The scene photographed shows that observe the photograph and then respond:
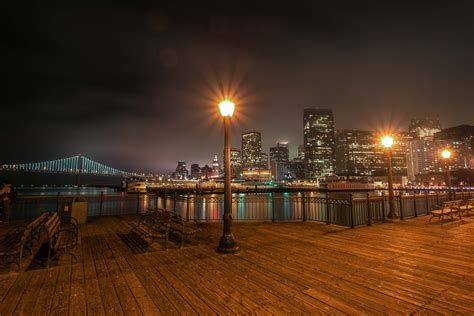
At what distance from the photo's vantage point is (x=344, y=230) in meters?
9.59

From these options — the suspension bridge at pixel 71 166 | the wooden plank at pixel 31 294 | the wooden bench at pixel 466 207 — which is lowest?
the wooden plank at pixel 31 294

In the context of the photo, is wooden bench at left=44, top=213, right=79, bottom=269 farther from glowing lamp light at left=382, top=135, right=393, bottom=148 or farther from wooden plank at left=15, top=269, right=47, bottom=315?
glowing lamp light at left=382, top=135, right=393, bottom=148

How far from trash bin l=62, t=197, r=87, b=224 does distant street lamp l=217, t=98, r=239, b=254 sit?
8.31 meters

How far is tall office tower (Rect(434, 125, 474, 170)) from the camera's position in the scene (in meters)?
152

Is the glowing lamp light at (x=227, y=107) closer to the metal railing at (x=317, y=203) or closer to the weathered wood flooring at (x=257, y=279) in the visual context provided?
the weathered wood flooring at (x=257, y=279)

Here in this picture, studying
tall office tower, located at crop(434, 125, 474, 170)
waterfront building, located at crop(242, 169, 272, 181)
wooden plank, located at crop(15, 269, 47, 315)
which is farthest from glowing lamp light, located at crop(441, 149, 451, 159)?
tall office tower, located at crop(434, 125, 474, 170)

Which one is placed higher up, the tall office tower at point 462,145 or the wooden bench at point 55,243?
the tall office tower at point 462,145

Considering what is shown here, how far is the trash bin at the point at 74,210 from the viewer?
11305 millimetres

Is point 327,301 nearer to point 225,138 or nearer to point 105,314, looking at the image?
point 105,314

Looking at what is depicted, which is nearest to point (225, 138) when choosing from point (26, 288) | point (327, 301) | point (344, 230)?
point (327, 301)

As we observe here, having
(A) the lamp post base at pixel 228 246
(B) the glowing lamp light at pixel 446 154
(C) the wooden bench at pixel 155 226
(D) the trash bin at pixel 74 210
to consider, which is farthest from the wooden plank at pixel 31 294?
(B) the glowing lamp light at pixel 446 154

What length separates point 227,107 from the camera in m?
7.17

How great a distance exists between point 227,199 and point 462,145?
213 meters

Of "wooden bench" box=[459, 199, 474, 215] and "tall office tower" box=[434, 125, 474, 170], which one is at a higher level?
"tall office tower" box=[434, 125, 474, 170]
